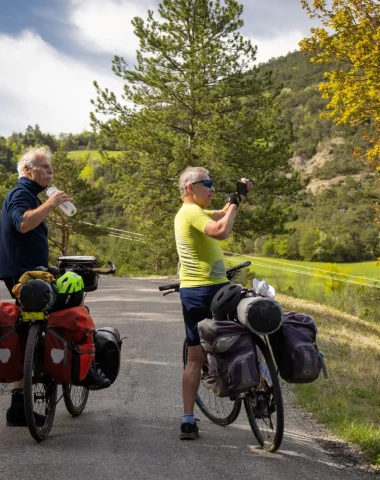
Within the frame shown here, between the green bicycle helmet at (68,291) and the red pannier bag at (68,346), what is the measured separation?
10cm

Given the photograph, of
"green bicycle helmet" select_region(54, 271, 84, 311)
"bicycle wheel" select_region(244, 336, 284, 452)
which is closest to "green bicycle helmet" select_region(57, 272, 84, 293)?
"green bicycle helmet" select_region(54, 271, 84, 311)

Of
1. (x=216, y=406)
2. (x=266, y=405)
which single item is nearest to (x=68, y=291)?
(x=266, y=405)

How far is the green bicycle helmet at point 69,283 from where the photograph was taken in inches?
163

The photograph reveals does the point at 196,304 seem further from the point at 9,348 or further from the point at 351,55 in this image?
the point at 351,55

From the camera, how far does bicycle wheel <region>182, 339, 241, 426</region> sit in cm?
466

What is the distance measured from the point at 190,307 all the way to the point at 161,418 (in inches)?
47.9

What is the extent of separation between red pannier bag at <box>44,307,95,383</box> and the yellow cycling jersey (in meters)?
0.84

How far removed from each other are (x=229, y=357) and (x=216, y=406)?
141 centimetres

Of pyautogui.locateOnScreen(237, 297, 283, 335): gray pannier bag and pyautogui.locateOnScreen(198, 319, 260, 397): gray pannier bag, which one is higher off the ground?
pyautogui.locateOnScreen(237, 297, 283, 335): gray pannier bag

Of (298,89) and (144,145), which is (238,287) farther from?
(298,89)

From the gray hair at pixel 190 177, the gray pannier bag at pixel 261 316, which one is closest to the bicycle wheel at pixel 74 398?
the gray pannier bag at pixel 261 316

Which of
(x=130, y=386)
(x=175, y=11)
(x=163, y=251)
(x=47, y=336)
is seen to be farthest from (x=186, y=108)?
(x=47, y=336)

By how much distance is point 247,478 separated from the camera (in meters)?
3.60

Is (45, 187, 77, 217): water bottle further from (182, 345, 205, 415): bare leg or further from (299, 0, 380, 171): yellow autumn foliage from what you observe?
(299, 0, 380, 171): yellow autumn foliage
